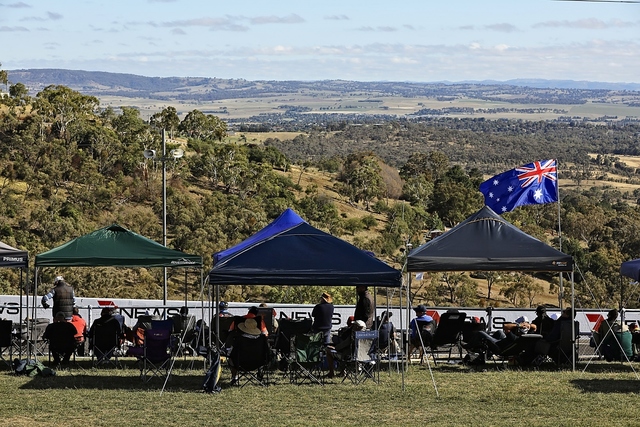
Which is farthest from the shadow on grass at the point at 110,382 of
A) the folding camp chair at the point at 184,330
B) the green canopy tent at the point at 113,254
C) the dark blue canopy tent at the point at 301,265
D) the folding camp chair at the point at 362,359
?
the folding camp chair at the point at 362,359

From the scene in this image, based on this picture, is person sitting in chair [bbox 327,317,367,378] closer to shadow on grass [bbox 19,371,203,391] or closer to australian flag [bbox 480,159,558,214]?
shadow on grass [bbox 19,371,203,391]

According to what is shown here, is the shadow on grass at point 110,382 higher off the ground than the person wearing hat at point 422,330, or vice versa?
the person wearing hat at point 422,330

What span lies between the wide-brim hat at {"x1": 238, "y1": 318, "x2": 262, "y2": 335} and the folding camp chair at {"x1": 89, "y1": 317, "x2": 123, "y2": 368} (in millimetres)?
2531

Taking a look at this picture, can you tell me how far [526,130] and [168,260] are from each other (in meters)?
180

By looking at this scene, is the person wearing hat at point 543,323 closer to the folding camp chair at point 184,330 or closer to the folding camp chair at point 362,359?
the folding camp chair at point 362,359

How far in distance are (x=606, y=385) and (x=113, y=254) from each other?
737cm

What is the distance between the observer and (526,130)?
188250 mm

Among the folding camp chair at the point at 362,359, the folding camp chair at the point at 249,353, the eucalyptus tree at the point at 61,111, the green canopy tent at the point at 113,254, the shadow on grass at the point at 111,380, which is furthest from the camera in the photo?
the eucalyptus tree at the point at 61,111

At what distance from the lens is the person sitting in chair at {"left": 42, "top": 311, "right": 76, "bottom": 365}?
46.3 ft

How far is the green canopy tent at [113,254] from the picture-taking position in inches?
567

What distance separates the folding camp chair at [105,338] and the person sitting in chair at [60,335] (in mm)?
324

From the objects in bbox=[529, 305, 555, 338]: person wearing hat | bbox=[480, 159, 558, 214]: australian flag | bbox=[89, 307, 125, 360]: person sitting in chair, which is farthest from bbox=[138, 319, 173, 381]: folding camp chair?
bbox=[480, 159, 558, 214]: australian flag

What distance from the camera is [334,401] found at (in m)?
11.8

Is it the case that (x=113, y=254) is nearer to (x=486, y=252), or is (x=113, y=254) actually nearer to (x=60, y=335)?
(x=60, y=335)
